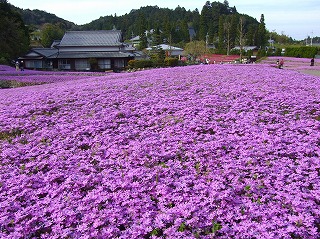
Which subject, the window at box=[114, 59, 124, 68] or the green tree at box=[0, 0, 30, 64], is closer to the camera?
the green tree at box=[0, 0, 30, 64]

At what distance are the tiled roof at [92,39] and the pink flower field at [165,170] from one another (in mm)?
55365

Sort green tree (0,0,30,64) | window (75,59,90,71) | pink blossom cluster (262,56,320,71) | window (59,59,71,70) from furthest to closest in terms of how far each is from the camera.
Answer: window (59,59,71,70) → window (75,59,90,71) → green tree (0,0,30,64) → pink blossom cluster (262,56,320,71)

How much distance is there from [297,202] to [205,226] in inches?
52.6

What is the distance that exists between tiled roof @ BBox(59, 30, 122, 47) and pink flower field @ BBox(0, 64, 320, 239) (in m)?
55.4

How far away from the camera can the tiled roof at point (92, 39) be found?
63.3m

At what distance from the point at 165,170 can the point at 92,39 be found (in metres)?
63.5

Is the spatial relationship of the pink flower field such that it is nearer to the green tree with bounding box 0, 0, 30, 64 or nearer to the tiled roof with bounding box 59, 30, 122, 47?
the green tree with bounding box 0, 0, 30, 64

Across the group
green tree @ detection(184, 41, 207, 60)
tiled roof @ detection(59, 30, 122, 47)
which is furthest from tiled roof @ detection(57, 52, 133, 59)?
green tree @ detection(184, 41, 207, 60)

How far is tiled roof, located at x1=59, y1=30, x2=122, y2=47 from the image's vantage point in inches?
2493

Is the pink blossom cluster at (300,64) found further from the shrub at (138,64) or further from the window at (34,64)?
the window at (34,64)

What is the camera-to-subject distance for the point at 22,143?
25.7 feet

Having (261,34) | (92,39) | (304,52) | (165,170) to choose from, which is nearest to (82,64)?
(92,39)

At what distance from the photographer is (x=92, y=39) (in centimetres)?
6500

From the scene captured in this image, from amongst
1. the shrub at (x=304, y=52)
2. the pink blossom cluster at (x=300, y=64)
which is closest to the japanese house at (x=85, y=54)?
the pink blossom cluster at (x=300, y=64)
